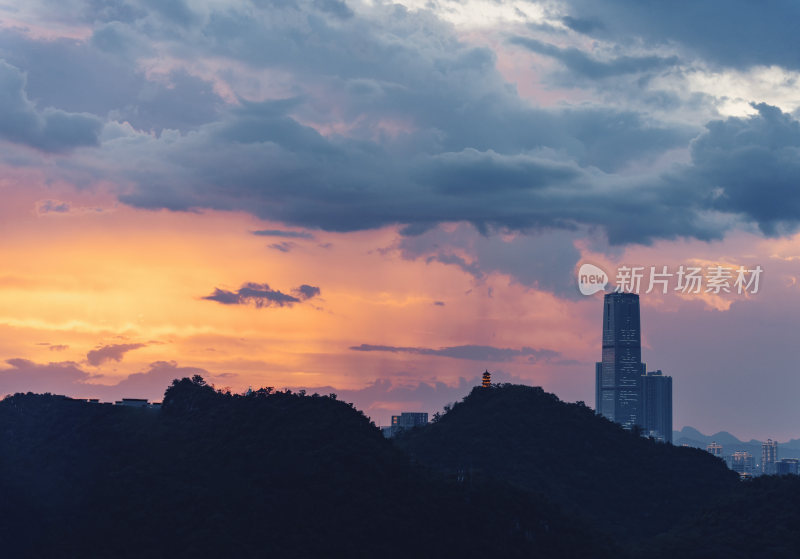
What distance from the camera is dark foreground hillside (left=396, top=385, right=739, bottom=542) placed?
169375 millimetres

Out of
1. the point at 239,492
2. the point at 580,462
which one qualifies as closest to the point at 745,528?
the point at 580,462

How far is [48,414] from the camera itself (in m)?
140

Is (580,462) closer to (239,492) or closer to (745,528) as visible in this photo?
(745,528)

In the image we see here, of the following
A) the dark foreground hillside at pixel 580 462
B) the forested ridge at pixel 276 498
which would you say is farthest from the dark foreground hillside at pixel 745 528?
the dark foreground hillside at pixel 580 462

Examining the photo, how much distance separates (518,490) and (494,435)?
152 ft

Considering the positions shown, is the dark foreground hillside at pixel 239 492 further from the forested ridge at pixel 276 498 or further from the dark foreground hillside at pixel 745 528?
the dark foreground hillside at pixel 745 528

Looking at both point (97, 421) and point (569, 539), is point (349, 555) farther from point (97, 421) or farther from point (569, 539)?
point (97, 421)

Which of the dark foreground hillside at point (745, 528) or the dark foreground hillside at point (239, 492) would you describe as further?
the dark foreground hillside at point (745, 528)

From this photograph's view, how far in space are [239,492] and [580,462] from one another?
267 feet

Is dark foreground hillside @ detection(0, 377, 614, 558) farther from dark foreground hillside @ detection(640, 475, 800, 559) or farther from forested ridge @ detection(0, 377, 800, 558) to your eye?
dark foreground hillside @ detection(640, 475, 800, 559)

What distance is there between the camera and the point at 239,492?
122 meters

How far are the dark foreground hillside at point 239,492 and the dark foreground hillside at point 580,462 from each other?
32305 mm

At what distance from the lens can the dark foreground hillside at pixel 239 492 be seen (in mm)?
113688

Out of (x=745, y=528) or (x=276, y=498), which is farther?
→ (x=745, y=528)
